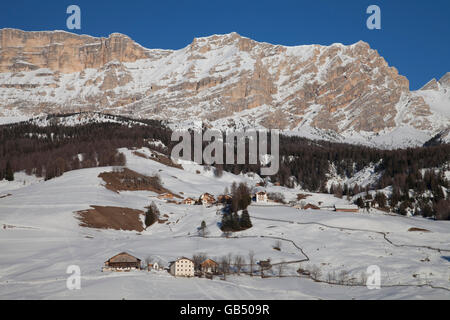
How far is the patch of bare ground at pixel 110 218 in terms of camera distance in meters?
102

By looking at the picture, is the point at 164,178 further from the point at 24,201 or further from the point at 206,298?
the point at 206,298

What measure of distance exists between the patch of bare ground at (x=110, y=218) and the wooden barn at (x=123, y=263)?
35.2m

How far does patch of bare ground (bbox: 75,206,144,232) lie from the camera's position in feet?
335

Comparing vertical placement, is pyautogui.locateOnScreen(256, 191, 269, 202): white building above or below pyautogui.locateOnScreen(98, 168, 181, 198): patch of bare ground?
below

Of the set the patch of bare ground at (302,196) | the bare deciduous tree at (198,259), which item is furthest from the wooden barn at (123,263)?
the patch of bare ground at (302,196)

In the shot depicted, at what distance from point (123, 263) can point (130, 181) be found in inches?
3669

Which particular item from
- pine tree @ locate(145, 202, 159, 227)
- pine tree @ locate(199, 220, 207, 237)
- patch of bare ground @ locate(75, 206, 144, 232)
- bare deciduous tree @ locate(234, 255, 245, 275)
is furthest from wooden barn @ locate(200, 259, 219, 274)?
pine tree @ locate(145, 202, 159, 227)

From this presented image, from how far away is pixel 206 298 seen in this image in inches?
1997

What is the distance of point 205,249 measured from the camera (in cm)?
8100

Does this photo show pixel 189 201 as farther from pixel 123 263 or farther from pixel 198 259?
pixel 123 263

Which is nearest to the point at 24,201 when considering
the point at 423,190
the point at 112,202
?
the point at 112,202

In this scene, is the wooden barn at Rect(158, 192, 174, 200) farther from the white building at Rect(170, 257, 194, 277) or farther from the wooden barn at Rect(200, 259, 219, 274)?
the white building at Rect(170, 257, 194, 277)

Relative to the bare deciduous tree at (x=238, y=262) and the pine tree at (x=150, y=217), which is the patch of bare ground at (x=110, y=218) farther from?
the bare deciduous tree at (x=238, y=262)

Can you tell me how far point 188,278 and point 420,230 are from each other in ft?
180
